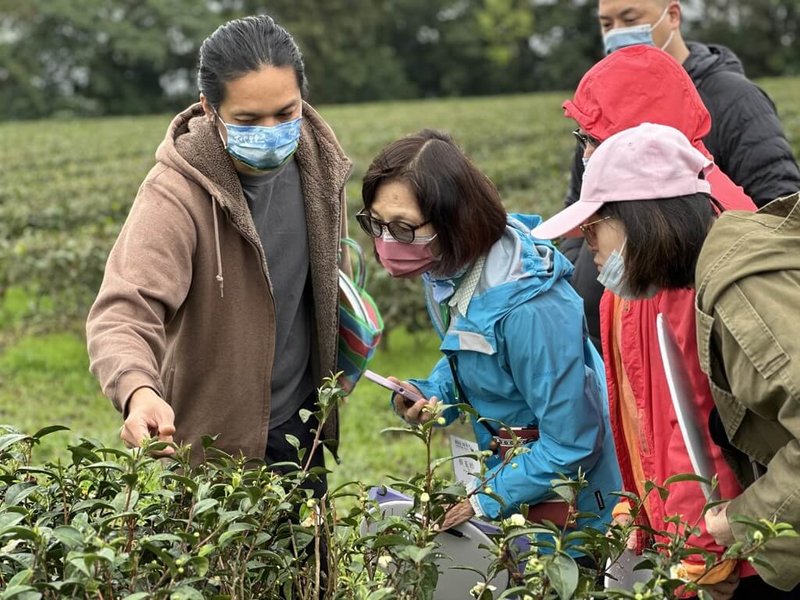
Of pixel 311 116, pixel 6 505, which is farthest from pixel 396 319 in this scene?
pixel 6 505

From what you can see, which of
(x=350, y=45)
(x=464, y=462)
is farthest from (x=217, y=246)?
(x=350, y=45)

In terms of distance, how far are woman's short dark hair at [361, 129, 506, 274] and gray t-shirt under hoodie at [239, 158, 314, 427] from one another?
34 cm

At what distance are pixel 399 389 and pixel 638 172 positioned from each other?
2.46 feet

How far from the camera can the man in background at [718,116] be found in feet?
10.3

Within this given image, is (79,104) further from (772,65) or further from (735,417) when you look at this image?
(735,417)

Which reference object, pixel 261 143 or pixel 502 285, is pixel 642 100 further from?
pixel 261 143

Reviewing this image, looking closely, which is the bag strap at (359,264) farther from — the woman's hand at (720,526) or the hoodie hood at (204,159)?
the woman's hand at (720,526)

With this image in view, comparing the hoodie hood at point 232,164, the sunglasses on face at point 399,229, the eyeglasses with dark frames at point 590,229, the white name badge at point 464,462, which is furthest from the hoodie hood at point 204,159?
the eyeglasses with dark frames at point 590,229

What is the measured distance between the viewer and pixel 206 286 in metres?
2.50

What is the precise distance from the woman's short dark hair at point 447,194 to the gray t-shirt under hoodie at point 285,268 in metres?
0.34

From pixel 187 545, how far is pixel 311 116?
128 cm

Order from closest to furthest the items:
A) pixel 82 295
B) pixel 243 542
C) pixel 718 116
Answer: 1. pixel 243 542
2. pixel 718 116
3. pixel 82 295

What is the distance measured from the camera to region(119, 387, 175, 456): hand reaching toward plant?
2.06 m

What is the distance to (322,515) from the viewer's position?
6.37 feet
